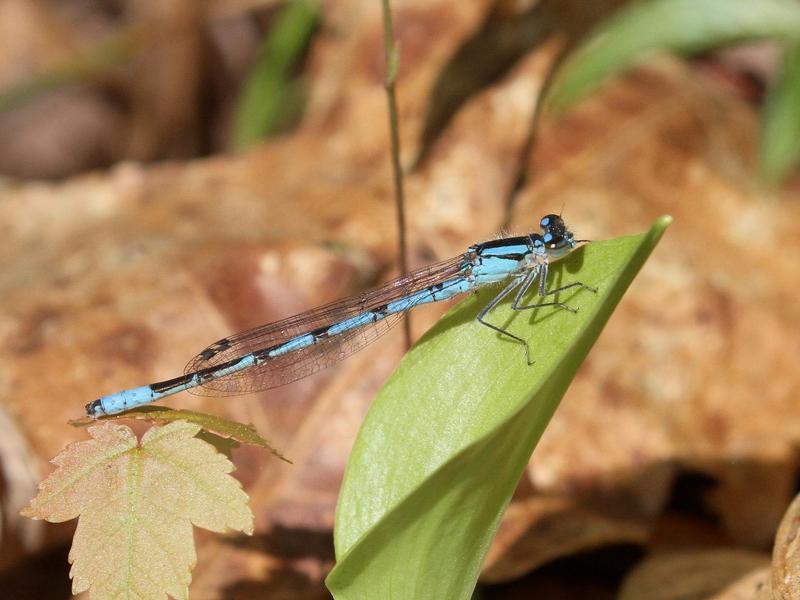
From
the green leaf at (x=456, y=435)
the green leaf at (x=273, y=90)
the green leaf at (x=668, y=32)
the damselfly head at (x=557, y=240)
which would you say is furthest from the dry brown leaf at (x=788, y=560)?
the green leaf at (x=273, y=90)

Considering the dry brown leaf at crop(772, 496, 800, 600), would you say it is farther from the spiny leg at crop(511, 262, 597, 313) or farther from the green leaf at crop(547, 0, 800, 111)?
the green leaf at crop(547, 0, 800, 111)

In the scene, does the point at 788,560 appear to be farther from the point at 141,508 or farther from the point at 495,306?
the point at 141,508

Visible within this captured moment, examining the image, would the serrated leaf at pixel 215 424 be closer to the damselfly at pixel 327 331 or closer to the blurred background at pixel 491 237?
the damselfly at pixel 327 331

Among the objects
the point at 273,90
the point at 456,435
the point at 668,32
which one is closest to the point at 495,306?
the point at 456,435

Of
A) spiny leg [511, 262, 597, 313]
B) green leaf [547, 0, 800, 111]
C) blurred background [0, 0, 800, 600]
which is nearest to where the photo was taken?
spiny leg [511, 262, 597, 313]

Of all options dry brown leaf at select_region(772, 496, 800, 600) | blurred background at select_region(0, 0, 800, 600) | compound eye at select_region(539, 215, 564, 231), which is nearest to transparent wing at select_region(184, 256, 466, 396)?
blurred background at select_region(0, 0, 800, 600)

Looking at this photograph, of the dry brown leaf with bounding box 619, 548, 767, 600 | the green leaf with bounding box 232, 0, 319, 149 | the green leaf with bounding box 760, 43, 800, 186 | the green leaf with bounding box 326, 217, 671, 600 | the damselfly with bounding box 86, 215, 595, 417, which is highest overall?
the green leaf with bounding box 232, 0, 319, 149

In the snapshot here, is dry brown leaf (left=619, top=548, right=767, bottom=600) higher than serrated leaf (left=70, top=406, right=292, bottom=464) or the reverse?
the reverse
